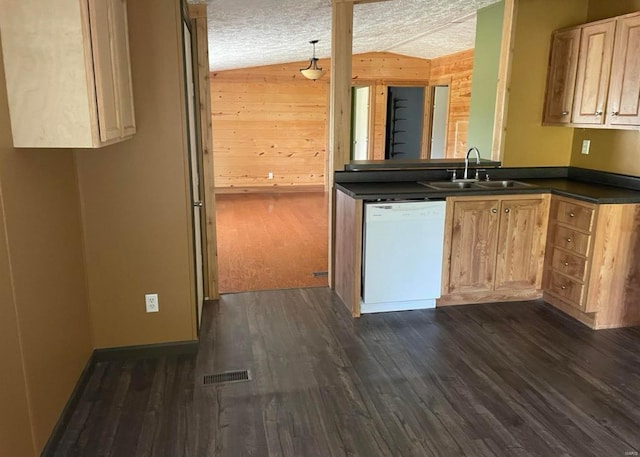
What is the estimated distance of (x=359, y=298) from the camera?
3547 mm

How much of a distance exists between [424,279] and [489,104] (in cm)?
182

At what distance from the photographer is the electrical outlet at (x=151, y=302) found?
9.49 feet

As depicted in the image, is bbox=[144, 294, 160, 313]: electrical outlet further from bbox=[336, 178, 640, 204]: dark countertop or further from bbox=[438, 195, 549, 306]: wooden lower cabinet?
bbox=[438, 195, 549, 306]: wooden lower cabinet

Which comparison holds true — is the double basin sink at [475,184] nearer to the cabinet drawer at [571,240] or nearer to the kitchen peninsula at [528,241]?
the kitchen peninsula at [528,241]

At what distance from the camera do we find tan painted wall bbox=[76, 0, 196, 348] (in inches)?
103

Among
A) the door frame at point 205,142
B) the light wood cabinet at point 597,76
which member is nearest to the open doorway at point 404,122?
the light wood cabinet at point 597,76

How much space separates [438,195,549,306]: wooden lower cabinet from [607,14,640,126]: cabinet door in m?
0.75

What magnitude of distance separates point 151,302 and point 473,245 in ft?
7.46

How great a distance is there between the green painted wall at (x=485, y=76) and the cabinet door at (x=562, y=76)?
0.43 m

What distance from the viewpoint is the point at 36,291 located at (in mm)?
2033

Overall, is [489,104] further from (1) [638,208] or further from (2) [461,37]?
(2) [461,37]

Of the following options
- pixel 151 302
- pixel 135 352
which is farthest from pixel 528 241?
pixel 135 352

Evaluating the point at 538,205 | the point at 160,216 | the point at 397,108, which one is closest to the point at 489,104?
the point at 538,205

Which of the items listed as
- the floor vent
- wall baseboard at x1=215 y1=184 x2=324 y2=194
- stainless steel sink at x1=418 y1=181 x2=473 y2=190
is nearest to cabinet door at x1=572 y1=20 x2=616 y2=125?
stainless steel sink at x1=418 y1=181 x2=473 y2=190
